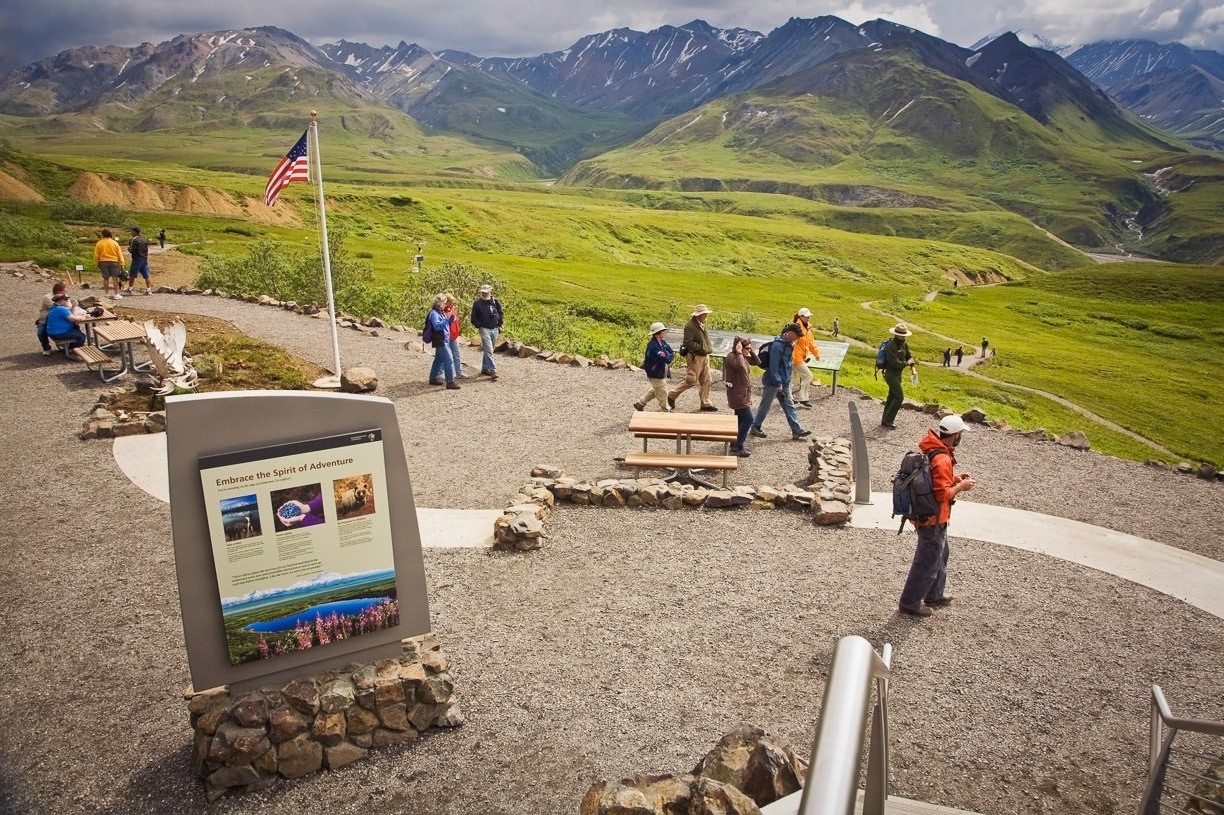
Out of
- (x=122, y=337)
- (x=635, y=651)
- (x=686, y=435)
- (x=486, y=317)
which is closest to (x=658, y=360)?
(x=686, y=435)

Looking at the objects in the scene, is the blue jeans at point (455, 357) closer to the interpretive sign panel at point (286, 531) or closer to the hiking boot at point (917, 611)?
the interpretive sign panel at point (286, 531)

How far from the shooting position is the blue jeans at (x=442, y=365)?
20.1 m

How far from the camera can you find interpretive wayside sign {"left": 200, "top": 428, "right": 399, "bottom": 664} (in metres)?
6.61

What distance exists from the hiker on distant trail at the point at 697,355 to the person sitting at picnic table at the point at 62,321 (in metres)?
16.2

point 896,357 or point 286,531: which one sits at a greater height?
point 896,357

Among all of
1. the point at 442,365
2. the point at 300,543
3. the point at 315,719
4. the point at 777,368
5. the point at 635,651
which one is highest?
the point at 442,365

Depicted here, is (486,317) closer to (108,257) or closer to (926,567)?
(926,567)

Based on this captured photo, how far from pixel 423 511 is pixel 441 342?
25.8ft

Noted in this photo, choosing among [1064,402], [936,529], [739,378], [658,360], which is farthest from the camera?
[1064,402]

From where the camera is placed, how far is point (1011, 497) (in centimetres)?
1431

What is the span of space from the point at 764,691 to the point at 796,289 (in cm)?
6889

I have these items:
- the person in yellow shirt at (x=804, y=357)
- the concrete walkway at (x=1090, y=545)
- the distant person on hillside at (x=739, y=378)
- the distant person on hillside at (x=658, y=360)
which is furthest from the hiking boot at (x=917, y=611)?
the person in yellow shirt at (x=804, y=357)

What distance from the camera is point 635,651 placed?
8727 millimetres

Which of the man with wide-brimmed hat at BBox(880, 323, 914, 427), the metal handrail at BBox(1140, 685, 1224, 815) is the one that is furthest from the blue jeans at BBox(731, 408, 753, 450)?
the metal handrail at BBox(1140, 685, 1224, 815)
